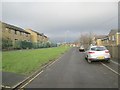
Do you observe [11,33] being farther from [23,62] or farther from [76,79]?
[76,79]

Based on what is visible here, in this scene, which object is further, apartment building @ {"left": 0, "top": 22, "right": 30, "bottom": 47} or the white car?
apartment building @ {"left": 0, "top": 22, "right": 30, "bottom": 47}

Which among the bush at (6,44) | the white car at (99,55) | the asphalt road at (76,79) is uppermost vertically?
the bush at (6,44)

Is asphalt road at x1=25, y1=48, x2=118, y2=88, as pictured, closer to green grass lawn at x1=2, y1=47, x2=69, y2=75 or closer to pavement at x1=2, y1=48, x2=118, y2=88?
pavement at x1=2, y1=48, x2=118, y2=88

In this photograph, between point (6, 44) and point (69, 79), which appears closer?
point (69, 79)

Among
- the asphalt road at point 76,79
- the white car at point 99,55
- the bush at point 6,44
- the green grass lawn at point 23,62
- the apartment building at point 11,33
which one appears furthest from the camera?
the apartment building at point 11,33

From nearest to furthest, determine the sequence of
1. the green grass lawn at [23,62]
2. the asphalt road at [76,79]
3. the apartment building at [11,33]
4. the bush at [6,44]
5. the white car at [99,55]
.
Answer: the asphalt road at [76,79], the green grass lawn at [23,62], the white car at [99,55], the bush at [6,44], the apartment building at [11,33]

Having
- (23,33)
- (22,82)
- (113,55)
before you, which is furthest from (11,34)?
(22,82)

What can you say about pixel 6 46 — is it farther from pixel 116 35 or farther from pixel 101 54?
pixel 101 54

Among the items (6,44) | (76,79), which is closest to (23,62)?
(76,79)

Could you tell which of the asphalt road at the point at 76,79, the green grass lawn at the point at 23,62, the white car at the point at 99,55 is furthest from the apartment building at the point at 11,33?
the asphalt road at the point at 76,79

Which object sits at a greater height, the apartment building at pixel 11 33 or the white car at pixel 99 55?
the apartment building at pixel 11 33

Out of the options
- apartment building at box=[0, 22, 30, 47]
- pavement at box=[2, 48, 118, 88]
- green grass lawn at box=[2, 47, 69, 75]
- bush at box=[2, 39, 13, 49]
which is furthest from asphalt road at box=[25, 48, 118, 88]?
apartment building at box=[0, 22, 30, 47]

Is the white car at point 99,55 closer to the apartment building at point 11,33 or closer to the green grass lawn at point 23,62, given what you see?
the green grass lawn at point 23,62

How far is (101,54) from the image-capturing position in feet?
61.2
